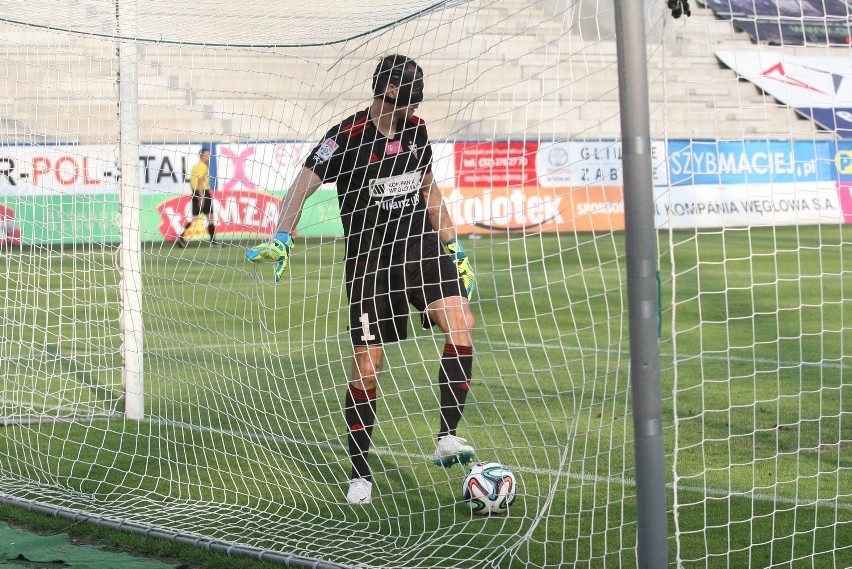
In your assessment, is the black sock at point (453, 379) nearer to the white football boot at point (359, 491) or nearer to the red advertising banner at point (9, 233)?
the white football boot at point (359, 491)

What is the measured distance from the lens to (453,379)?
4.54 metres

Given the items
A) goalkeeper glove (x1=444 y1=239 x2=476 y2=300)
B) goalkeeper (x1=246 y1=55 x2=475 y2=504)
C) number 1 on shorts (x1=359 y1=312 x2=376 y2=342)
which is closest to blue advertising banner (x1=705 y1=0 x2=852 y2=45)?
goalkeeper (x1=246 y1=55 x2=475 y2=504)

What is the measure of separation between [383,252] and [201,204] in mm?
2672

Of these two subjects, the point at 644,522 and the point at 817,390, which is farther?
the point at 817,390

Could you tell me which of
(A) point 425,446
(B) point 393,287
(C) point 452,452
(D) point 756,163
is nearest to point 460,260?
(B) point 393,287

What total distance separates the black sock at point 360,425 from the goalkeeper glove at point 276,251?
639 mm

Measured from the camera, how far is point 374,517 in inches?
170

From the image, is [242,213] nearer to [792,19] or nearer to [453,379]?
[453,379]

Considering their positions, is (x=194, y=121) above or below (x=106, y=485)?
above

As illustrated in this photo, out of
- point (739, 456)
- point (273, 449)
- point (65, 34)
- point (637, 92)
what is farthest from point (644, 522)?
point (65, 34)

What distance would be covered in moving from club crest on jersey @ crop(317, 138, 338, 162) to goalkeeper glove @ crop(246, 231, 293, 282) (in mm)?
361

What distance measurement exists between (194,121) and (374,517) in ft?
13.5

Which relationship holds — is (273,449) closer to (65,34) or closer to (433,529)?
(433,529)

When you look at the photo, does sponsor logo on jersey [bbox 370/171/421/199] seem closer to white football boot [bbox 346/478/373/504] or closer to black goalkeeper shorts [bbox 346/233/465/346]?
black goalkeeper shorts [bbox 346/233/465/346]
